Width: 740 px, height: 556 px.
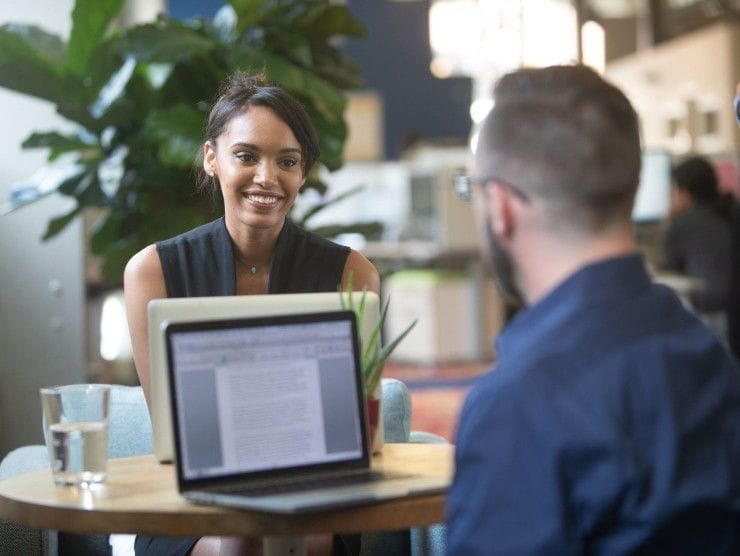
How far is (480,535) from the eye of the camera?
1164 mm

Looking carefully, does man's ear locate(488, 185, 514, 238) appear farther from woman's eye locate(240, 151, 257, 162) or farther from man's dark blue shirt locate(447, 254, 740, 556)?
woman's eye locate(240, 151, 257, 162)

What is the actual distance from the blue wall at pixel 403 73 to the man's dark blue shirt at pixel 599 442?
43.1ft

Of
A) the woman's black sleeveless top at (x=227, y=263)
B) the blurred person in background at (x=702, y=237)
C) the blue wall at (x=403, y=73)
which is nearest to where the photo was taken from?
the woman's black sleeveless top at (x=227, y=263)

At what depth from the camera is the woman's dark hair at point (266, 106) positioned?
2471 millimetres

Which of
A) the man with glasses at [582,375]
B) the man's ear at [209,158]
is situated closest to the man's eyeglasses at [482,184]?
the man with glasses at [582,375]

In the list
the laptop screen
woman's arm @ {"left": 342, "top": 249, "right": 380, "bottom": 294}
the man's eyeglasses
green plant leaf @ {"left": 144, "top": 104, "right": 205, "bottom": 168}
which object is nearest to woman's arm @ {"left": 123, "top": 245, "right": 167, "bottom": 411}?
woman's arm @ {"left": 342, "top": 249, "right": 380, "bottom": 294}

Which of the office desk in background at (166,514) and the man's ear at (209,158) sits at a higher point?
the man's ear at (209,158)

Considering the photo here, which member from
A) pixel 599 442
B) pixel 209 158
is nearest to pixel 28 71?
pixel 209 158

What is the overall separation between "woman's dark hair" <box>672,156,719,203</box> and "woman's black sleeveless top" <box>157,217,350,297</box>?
16.1 ft

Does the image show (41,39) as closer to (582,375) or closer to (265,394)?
(265,394)

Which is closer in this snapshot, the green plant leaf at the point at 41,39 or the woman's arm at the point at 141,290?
the woman's arm at the point at 141,290

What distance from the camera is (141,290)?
2.35m

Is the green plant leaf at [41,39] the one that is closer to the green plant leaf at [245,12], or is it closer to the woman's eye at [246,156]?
the green plant leaf at [245,12]

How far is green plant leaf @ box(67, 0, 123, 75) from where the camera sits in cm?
379
